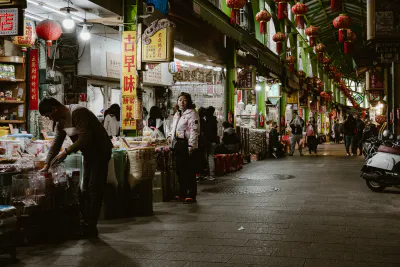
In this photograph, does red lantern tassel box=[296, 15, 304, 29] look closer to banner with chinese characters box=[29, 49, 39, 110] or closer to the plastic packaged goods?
banner with chinese characters box=[29, 49, 39, 110]

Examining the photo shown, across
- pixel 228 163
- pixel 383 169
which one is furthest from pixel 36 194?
pixel 228 163

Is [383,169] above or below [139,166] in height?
below

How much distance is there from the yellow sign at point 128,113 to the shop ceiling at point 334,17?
17879 millimetres

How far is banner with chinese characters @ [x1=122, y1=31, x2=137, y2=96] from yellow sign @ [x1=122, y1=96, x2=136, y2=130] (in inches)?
5.8

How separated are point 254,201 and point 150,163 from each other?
2.79 meters

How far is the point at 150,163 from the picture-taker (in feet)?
27.7

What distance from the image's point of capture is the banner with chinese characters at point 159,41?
11453mm

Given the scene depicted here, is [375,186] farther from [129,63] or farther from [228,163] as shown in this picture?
[129,63]

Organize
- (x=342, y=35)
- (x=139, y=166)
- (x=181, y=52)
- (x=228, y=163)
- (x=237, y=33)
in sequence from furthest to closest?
(x=342, y=35) < (x=237, y=33) < (x=181, y=52) < (x=228, y=163) < (x=139, y=166)

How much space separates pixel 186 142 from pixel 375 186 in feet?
16.6

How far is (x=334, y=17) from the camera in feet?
132

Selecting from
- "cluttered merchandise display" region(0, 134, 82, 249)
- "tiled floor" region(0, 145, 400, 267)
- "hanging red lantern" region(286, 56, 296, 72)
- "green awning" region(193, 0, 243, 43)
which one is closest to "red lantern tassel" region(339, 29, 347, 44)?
"green awning" region(193, 0, 243, 43)

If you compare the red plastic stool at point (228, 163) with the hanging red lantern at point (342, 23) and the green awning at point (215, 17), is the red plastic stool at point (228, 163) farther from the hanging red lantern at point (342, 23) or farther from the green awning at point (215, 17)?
the hanging red lantern at point (342, 23)

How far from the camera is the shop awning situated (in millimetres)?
15865
